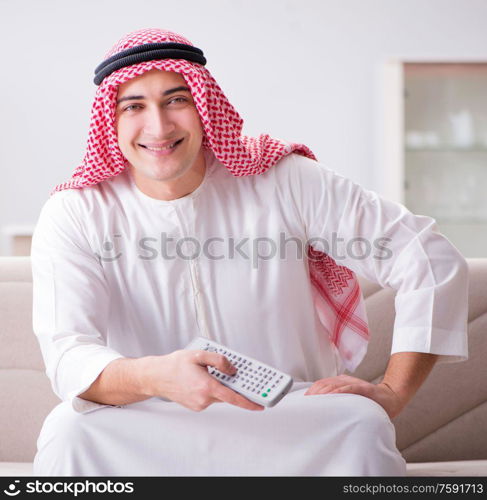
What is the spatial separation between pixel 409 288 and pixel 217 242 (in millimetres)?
446

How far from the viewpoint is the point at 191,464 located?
4.69 ft

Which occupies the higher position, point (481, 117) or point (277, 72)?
point (277, 72)

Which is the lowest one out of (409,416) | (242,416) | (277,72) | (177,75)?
(409,416)

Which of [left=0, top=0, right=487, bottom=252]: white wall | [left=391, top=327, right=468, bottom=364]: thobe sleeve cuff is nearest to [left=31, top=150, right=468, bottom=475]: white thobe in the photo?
[left=391, top=327, right=468, bottom=364]: thobe sleeve cuff

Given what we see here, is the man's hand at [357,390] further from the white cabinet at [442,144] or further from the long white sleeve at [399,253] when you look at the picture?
the white cabinet at [442,144]

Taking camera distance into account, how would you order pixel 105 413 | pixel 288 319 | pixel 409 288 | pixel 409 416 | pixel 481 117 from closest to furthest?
pixel 105 413 < pixel 409 288 < pixel 288 319 < pixel 409 416 < pixel 481 117

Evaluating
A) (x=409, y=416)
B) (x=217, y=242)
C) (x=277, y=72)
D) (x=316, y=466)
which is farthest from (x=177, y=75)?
(x=277, y=72)

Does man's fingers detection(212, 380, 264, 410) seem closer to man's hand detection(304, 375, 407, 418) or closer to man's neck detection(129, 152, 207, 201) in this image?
man's hand detection(304, 375, 407, 418)

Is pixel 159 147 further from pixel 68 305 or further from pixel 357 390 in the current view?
pixel 357 390

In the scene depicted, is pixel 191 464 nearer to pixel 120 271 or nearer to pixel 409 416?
pixel 120 271

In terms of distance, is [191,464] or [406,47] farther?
[406,47]

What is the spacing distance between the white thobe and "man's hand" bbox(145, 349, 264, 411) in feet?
0.76

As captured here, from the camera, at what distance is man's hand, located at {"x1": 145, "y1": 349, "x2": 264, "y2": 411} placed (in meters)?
1.28

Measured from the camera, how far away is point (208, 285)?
1.71 m
